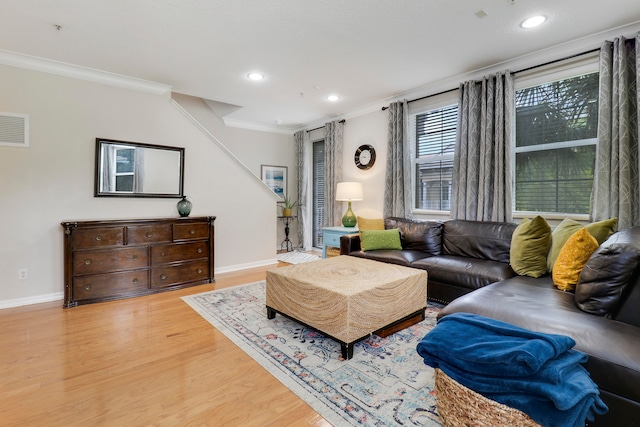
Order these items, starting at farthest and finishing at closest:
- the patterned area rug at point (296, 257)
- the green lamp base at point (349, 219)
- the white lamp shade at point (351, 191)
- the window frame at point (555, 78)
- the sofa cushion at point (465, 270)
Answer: the patterned area rug at point (296, 257)
the green lamp base at point (349, 219)
the white lamp shade at point (351, 191)
the window frame at point (555, 78)
the sofa cushion at point (465, 270)

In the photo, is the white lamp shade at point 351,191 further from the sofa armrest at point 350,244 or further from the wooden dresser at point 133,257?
the wooden dresser at point 133,257

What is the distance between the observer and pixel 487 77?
3494mm

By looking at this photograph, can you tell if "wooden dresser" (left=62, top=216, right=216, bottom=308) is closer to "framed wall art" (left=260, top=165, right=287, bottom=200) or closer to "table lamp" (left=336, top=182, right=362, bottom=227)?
"table lamp" (left=336, top=182, right=362, bottom=227)

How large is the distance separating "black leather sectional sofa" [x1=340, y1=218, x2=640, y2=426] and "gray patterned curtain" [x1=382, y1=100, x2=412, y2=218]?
133 centimetres

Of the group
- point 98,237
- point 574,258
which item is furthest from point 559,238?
point 98,237

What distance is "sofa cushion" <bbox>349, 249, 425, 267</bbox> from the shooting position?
3.37 m

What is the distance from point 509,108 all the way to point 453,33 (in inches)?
43.5

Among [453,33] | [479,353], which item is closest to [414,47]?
[453,33]

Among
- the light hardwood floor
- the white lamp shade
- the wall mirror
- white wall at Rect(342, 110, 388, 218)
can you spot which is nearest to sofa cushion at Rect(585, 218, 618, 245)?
the light hardwood floor

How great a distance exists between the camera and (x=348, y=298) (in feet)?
6.66

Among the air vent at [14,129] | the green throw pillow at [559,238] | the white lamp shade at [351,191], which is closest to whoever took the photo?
the green throw pillow at [559,238]

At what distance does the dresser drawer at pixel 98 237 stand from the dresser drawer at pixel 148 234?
0.32 ft

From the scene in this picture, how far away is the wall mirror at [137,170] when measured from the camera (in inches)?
144

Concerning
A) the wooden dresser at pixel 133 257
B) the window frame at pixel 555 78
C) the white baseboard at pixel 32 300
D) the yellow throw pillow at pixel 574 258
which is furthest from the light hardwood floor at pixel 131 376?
the window frame at pixel 555 78
